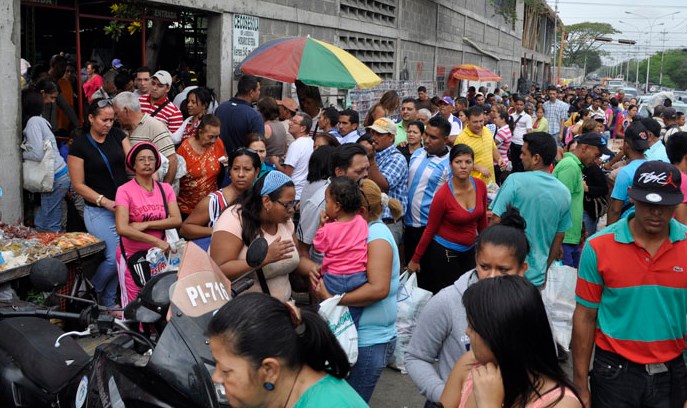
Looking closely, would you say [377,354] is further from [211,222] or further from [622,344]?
[211,222]

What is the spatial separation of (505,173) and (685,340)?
9087mm

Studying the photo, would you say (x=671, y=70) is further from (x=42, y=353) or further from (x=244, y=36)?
(x=42, y=353)

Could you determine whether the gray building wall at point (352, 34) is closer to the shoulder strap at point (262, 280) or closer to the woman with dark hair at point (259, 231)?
the woman with dark hair at point (259, 231)

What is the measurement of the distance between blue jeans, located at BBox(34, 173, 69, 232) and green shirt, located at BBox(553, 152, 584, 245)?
15.8ft

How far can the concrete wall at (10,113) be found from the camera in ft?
22.6

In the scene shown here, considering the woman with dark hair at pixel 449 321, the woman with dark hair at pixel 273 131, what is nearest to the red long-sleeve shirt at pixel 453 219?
the woman with dark hair at pixel 449 321

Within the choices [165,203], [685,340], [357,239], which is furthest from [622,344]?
[165,203]

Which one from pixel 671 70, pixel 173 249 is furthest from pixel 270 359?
pixel 671 70

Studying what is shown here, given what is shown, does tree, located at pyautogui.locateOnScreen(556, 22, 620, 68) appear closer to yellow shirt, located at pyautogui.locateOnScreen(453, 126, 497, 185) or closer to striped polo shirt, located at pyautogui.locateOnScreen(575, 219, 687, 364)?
yellow shirt, located at pyautogui.locateOnScreen(453, 126, 497, 185)

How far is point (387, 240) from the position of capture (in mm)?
4145

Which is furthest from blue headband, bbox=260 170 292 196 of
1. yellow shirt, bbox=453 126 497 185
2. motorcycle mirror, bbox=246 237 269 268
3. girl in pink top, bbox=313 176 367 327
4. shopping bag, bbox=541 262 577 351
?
yellow shirt, bbox=453 126 497 185

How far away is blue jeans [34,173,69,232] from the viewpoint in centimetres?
721

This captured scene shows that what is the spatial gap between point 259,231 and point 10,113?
387cm

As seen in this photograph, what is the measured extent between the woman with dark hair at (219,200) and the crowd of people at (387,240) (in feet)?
0.06
